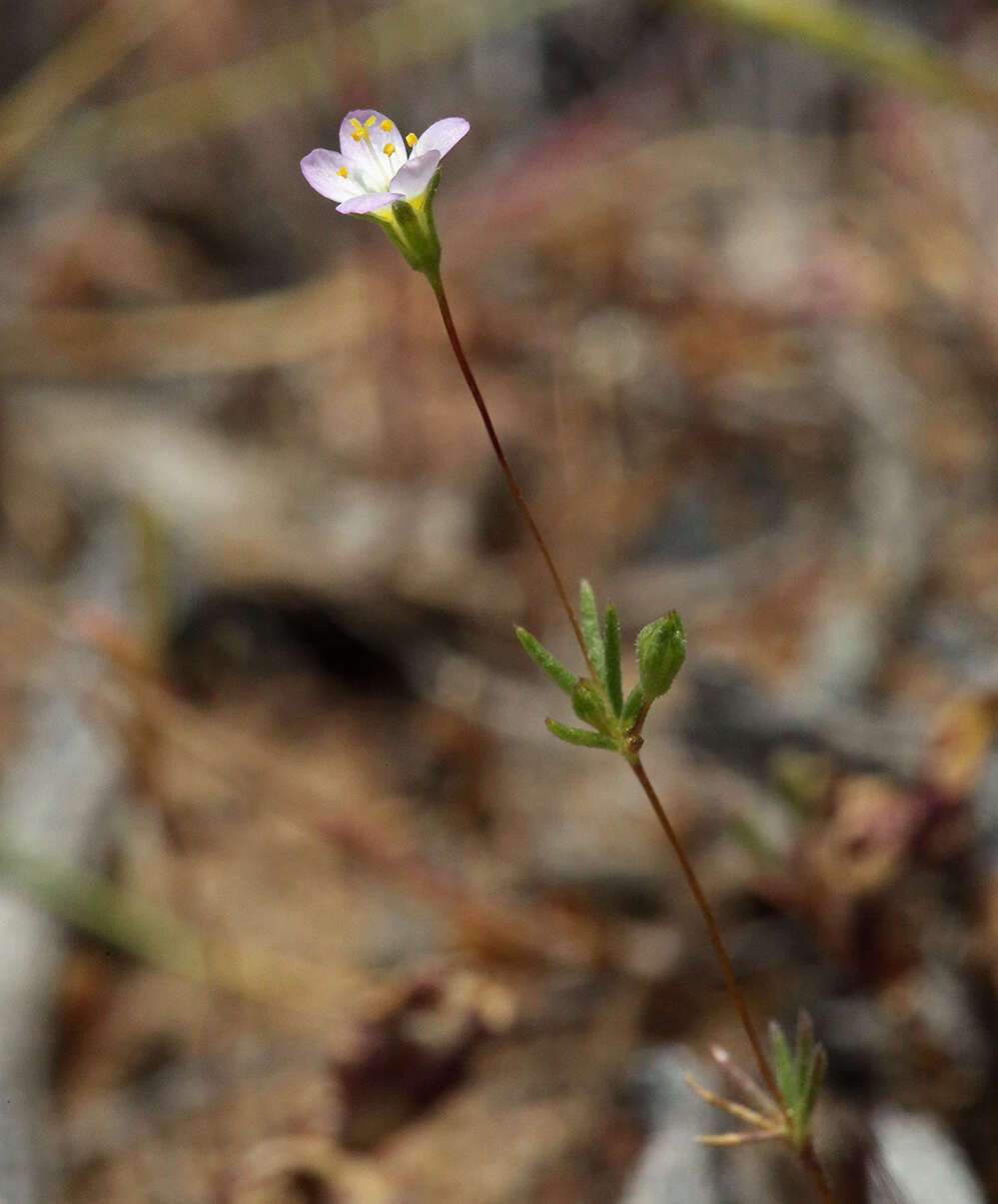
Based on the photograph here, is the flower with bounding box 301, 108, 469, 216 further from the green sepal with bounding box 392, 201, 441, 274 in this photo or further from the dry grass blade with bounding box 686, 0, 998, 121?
the dry grass blade with bounding box 686, 0, 998, 121

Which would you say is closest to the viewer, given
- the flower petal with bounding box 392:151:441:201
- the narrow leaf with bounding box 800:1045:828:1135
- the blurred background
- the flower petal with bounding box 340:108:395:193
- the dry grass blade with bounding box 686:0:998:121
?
the flower petal with bounding box 392:151:441:201

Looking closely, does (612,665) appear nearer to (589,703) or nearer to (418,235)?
(589,703)

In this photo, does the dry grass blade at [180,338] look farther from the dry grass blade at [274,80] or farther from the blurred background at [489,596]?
the dry grass blade at [274,80]

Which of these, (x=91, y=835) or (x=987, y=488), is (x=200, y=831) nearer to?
(x=91, y=835)

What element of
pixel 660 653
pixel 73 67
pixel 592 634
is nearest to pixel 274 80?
pixel 73 67

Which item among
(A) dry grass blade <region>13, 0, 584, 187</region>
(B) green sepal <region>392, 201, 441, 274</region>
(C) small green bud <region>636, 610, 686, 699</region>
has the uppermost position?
(A) dry grass blade <region>13, 0, 584, 187</region>

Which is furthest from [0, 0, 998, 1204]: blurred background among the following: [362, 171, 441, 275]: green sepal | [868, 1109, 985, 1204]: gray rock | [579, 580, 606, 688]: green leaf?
[362, 171, 441, 275]: green sepal
